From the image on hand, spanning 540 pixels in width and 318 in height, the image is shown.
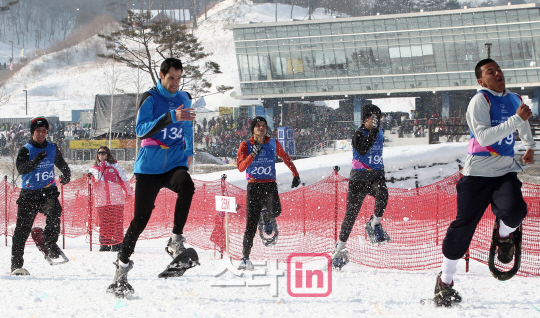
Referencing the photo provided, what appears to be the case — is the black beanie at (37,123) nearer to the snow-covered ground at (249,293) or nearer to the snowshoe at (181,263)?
the snow-covered ground at (249,293)

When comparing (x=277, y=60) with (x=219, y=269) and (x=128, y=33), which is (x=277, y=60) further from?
(x=219, y=269)

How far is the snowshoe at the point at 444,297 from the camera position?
405 cm

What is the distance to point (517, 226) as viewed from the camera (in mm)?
3945

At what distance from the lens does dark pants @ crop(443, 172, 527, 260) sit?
151 inches

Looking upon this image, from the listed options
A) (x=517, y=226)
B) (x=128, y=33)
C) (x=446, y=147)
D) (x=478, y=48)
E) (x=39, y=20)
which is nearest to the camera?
(x=517, y=226)

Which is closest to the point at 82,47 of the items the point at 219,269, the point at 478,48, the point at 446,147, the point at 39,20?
the point at 39,20

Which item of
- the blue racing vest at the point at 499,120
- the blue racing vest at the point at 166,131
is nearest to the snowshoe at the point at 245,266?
the blue racing vest at the point at 166,131

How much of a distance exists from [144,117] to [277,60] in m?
48.8

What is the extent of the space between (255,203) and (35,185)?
2680mm

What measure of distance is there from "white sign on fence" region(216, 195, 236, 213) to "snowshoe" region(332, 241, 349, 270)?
4.33 ft

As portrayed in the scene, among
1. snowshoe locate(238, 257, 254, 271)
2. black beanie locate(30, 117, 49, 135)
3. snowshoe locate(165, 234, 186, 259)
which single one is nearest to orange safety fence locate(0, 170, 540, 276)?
snowshoe locate(238, 257, 254, 271)

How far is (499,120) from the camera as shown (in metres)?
3.91

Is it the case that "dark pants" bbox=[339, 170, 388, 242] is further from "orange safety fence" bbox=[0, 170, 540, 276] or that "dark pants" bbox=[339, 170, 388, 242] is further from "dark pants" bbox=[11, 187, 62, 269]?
"dark pants" bbox=[11, 187, 62, 269]

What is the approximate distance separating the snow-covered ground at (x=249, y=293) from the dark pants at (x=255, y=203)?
0.39 m
